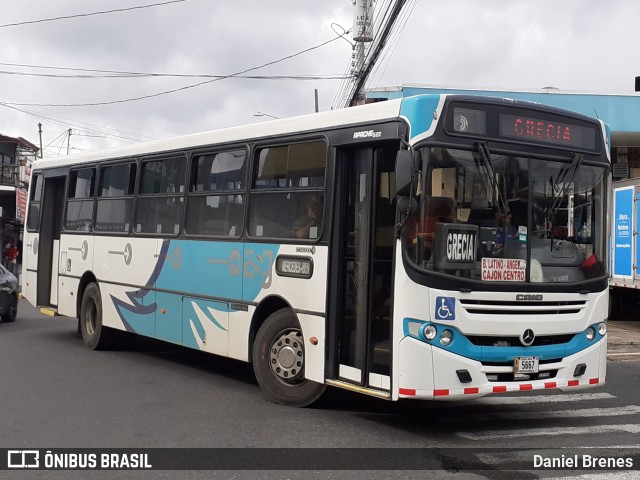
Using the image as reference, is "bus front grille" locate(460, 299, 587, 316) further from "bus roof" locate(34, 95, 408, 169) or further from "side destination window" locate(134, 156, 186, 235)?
"side destination window" locate(134, 156, 186, 235)

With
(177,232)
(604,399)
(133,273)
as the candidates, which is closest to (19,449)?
(177,232)

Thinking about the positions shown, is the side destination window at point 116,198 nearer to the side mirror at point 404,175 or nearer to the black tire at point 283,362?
the black tire at point 283,362

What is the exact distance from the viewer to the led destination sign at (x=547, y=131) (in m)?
7.46

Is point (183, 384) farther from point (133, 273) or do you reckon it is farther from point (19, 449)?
point (19, 449)

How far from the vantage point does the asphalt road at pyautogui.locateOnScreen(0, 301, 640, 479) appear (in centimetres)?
696

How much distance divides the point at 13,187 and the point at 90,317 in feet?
105

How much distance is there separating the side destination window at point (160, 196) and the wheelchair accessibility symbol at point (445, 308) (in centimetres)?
464

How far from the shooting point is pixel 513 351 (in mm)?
7168

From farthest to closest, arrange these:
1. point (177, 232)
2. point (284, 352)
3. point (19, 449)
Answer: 1. point (177, 232)
2. point (284, 352)
3. point (19, 449)

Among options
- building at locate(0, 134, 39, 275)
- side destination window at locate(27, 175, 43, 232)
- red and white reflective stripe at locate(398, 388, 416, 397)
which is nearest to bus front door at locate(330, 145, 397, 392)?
red and white reflective stripe at locate(398, 388, 416, 397)

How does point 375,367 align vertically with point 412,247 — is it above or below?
below

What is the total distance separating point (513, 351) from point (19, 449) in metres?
4.40

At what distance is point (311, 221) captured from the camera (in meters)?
8.27

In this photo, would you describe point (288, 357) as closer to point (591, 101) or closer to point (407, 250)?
point (407, 250)
